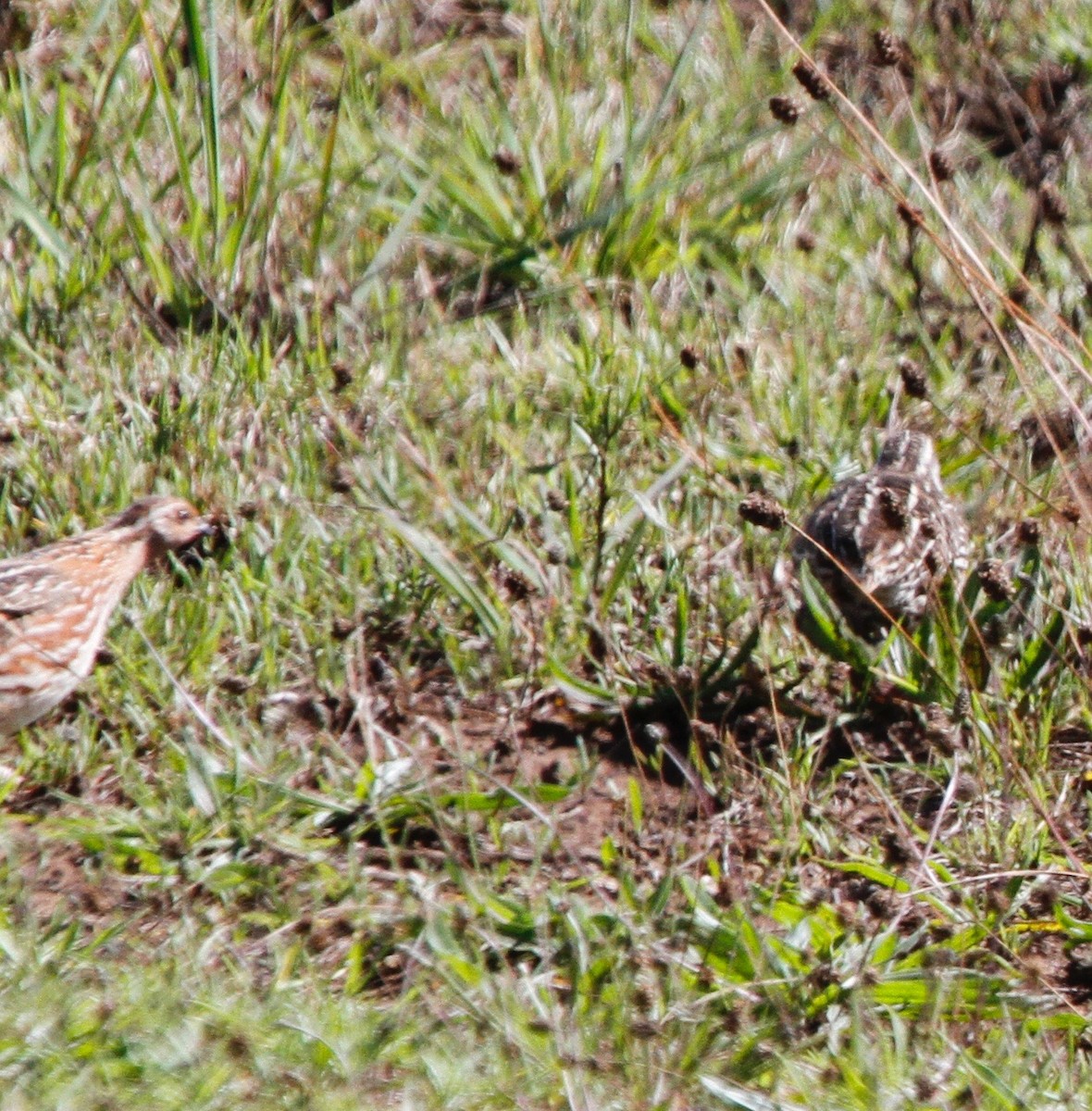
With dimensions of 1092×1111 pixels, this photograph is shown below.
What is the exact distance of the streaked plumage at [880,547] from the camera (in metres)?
5.86

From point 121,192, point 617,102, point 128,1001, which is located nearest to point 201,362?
point 121,192

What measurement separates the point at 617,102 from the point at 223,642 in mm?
3767

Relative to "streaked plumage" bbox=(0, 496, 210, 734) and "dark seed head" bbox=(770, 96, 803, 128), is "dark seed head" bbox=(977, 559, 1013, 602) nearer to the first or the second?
"dark seed head" bbox=(770, 96, 803, 128)

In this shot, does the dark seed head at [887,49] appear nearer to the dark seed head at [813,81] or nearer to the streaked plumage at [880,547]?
the dark seed head at [813,81]

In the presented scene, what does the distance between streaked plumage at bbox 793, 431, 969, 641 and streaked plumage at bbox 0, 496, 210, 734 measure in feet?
6.81

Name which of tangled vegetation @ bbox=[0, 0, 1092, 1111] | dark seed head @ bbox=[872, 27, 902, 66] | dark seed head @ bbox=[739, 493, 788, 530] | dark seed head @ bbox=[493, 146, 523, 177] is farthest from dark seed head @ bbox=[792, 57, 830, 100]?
dark seed head @ bbox=[493, 146, 523, 177]

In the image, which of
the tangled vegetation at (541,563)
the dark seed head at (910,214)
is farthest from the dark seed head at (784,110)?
the dark seed head at (910,214)

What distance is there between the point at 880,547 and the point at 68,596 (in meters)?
2.52

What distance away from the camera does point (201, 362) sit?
7.07 meters

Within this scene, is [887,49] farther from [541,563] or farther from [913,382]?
[541,563]

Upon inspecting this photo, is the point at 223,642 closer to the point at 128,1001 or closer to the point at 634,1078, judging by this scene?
the point at 128,1001

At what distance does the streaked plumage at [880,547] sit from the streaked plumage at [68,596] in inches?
81.7

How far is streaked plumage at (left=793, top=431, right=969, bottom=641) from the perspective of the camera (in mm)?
5855

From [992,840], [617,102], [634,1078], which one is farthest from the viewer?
[617,102]
